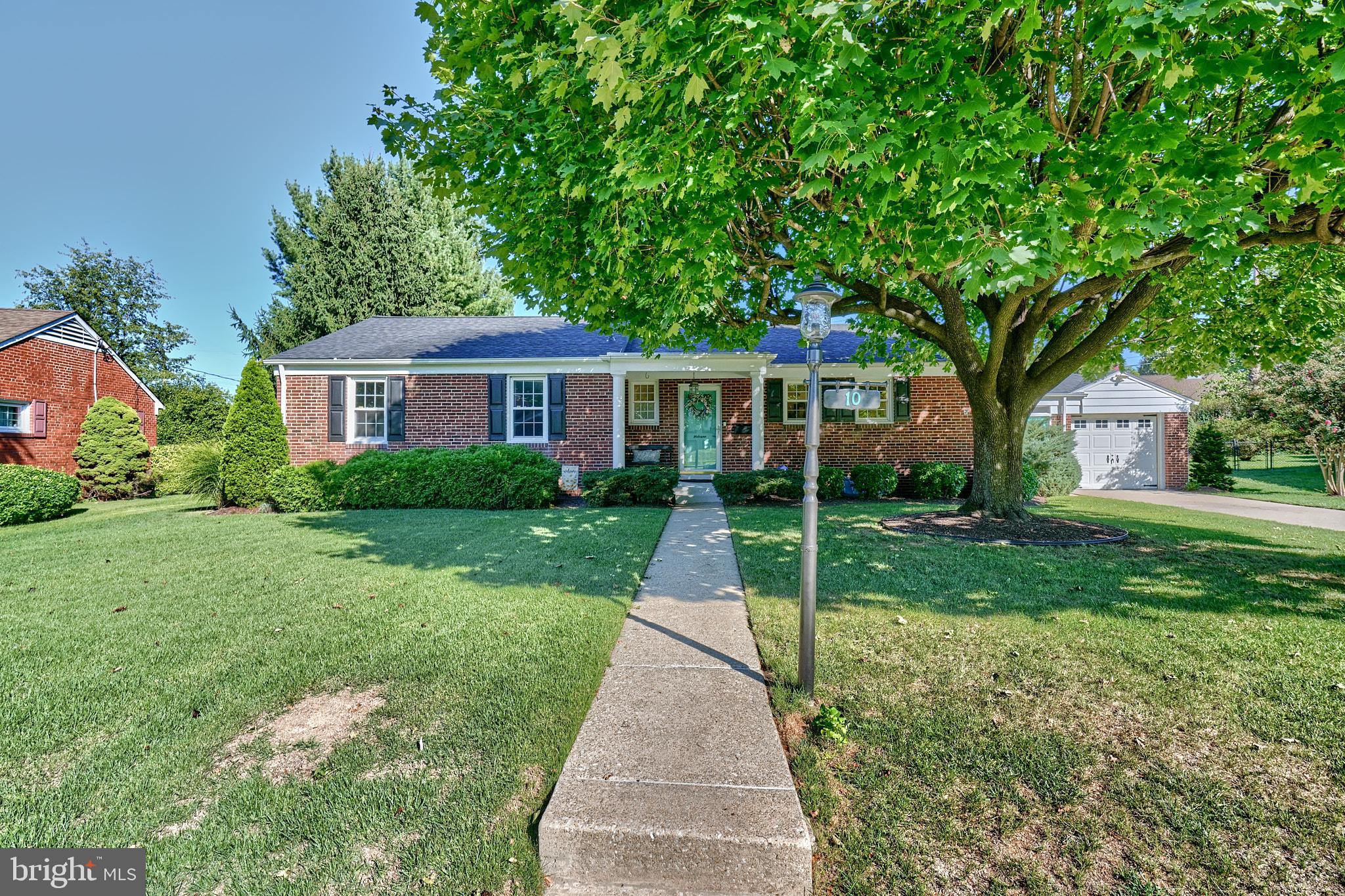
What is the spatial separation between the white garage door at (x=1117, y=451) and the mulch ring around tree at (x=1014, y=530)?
9.38 meters

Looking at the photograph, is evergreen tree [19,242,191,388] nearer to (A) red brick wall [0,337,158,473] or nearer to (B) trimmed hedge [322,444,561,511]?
(A) red brick wall [0,337,158,473]

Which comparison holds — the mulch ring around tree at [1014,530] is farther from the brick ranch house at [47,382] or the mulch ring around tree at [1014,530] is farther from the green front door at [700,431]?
the brick ranch house at [47,382]

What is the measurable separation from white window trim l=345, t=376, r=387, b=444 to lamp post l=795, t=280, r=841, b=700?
42.9 ft

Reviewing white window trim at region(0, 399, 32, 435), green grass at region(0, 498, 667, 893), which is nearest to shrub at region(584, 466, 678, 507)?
green grass at region(0, 498, 667, 893)

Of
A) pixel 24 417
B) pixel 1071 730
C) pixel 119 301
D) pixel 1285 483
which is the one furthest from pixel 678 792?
pixel 119 301

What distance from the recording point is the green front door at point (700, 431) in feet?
46.4

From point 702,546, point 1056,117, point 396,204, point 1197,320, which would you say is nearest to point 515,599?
point 702,546

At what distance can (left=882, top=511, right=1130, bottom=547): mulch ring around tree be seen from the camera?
716 centimetres

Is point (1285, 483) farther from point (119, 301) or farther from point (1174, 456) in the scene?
point (119, 301)

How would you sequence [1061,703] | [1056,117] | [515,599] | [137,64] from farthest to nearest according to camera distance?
1. [137,64]
2. [1056,117]
3. [515,599]
4. [1061,703]

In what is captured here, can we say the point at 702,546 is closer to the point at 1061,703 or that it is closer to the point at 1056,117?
the point at 1061,703

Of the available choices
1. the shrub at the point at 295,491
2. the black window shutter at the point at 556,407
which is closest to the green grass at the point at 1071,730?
the black window shutter at the point at 556,407

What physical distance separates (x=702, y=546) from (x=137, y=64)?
45.3 ft

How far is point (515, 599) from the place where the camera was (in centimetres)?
476
